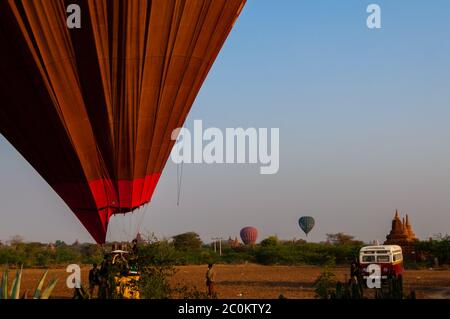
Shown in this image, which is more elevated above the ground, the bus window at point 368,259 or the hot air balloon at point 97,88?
the hot air balloon at point 97,88

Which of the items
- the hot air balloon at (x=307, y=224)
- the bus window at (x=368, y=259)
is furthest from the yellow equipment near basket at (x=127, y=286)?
the hot air balloon at (x=307, y=224)

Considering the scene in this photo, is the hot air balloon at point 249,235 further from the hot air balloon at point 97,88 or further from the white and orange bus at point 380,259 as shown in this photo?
the hot air balloon at point 97,88

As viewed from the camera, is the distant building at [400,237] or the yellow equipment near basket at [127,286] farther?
the distant building at [400,237]

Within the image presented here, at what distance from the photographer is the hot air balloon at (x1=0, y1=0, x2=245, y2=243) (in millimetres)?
14148

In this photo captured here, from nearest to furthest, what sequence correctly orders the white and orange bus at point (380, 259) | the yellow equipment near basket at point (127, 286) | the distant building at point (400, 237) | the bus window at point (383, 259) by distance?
the yellow equipment near basket at point (127, 286)
the white and orange bus at point (380, 259)
the bus window at point (383, 259)
the distant building at point (400, 237)

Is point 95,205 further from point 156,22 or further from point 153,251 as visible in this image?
point 156,22

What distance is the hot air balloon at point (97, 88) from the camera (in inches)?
557

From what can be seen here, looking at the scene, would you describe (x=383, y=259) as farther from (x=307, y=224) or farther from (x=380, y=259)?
(x=307, y=224)

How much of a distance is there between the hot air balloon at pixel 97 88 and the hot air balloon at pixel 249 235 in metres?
89.2

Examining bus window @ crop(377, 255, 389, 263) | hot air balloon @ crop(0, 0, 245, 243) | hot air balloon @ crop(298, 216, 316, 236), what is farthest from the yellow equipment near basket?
hot air balloon @ crop(298, 216, 316, 236)

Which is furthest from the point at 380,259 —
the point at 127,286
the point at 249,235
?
the point at 249,235

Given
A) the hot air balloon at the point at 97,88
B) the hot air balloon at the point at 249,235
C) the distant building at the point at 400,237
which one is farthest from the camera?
the hot air balloon at the point at 249,235
